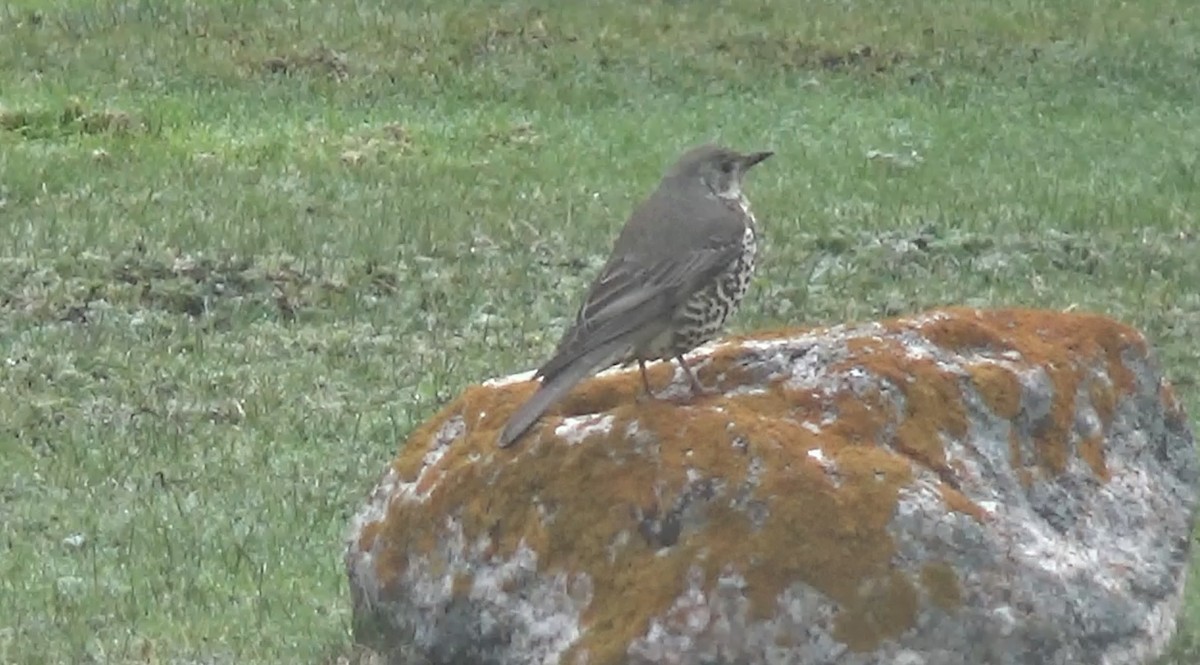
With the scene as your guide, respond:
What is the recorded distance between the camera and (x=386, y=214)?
14.3 m

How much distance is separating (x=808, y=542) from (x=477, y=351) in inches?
223

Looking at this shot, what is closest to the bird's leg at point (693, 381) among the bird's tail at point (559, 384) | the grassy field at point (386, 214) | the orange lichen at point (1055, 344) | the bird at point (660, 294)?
the bird at point (660, 294)

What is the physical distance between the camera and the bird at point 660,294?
20.9ft

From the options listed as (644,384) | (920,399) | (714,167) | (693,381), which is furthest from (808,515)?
(714,167)

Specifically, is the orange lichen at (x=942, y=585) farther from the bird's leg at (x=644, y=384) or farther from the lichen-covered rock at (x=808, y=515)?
the bird's leg at (x=644, y=384)

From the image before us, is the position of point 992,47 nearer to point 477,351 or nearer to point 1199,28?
point 1199,28

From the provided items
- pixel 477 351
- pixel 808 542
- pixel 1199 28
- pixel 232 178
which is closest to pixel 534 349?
pixel 477 351

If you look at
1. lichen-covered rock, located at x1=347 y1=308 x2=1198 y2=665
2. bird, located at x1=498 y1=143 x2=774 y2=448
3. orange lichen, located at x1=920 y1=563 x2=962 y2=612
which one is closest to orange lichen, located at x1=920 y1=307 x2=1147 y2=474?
lichen-covered rock, located at x1=347 y1=308 x2=1198 y2=665

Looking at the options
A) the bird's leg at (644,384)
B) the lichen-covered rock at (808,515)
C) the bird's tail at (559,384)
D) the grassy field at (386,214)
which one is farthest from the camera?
the grassy field at (386,214)

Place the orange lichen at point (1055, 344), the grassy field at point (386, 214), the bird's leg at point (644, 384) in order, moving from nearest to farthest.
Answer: the bird's leg at point (644, 384) → the orange lichen at point (1055, 344) → the grassy field at point (386, 214)

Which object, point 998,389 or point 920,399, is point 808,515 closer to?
point 920,399

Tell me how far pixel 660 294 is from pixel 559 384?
15.0 inches

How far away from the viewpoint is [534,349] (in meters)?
11.6

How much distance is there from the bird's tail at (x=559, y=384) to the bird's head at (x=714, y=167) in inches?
27.3
